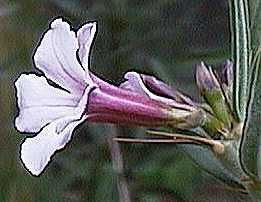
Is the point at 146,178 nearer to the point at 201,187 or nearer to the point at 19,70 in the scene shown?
the point at 201,187

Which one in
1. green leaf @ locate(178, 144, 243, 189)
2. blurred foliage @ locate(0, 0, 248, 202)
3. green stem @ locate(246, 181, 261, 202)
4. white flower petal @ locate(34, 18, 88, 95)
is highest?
white flower petal @ locate(34, 18, 88, 95)

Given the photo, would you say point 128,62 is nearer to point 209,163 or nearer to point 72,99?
point 209,163

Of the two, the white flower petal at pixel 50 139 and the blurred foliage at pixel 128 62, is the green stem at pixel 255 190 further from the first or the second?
the blurred foliage at pixel 128 62

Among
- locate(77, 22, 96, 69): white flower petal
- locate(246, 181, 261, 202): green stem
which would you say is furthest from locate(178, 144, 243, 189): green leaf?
locate(77, 22, 96, 69): white flower petal

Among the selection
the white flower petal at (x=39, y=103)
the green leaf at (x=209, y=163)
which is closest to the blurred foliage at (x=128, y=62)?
the green leaf at (x=209, y=163)

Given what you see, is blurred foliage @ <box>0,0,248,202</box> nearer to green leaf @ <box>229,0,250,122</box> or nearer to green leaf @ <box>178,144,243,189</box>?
green leaf @ <box>178,144,243,189</box>
